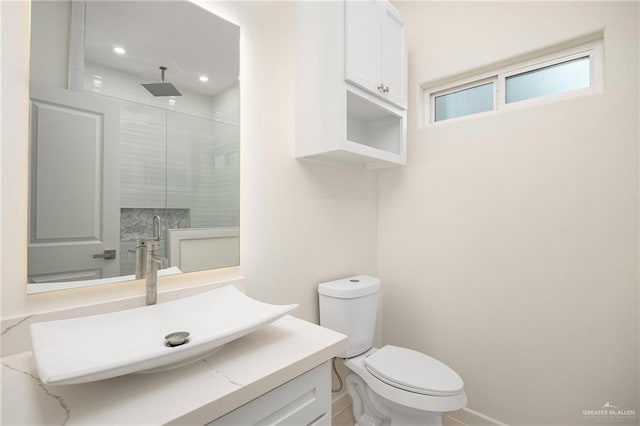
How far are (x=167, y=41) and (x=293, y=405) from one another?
129cm

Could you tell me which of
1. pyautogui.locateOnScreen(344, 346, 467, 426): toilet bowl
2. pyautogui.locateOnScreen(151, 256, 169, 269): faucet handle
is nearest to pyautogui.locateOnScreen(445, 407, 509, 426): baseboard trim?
pyautogui.locateOnScreen(344, 346, 467, 426): toilet bowl

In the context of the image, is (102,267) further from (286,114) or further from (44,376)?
(286,114)

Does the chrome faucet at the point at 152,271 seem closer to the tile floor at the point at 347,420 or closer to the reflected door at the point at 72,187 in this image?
the reflected door at the point at 72,187

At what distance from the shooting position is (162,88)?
3.66 feet

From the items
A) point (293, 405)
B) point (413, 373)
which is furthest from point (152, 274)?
point (413, 373)

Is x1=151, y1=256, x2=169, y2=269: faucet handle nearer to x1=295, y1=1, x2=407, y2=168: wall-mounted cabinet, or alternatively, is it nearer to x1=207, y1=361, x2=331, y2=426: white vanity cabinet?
x1=207, y1=361, x2=331, y2=426: white vanity cabinet

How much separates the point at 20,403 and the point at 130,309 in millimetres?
373

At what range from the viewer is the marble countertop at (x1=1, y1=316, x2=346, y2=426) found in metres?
0.57

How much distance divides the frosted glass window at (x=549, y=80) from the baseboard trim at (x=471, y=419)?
173 centimetres

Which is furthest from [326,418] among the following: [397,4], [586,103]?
[397,4]

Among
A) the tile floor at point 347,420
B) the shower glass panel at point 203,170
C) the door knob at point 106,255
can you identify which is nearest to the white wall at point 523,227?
the tile floor at point 347,420

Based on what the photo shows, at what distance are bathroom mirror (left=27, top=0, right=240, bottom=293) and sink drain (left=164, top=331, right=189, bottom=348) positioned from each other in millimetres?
310

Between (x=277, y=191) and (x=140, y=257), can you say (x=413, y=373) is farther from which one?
(x=140, y=257)

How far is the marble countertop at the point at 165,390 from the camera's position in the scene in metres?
0.57
